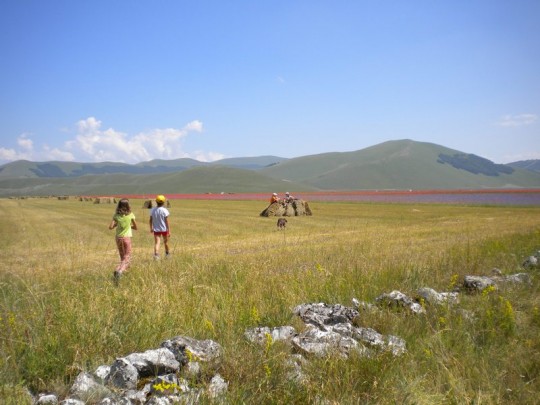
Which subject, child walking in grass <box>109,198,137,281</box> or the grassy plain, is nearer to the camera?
the grassy plain

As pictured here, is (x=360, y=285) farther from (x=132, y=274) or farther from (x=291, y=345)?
(x=132, y=274)

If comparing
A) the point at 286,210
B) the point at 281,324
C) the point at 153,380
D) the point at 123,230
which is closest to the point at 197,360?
the point at 153,380

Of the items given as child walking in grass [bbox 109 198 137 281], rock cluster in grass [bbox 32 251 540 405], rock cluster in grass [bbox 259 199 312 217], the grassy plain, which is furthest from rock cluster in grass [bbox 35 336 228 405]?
rock cluster in grass [bbox 259 199 312 217]

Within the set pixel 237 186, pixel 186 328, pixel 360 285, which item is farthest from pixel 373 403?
pixel 237 186

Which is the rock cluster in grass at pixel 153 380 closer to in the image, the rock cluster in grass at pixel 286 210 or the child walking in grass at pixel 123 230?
the child walking in grass at pixel 123 230

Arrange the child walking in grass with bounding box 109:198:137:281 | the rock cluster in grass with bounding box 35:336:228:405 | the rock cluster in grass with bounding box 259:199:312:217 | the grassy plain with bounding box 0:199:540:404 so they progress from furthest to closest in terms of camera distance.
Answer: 1. the rock cluster in grass with bounding box 259:199:312:217
2. the child walking in grass with bounding box 109:198:137:281
3. the grassy plain with bounding box 0:199:540:404
4. the rock cluster in grass with bounding box 35:336:228:405

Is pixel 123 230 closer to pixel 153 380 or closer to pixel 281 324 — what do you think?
pixel 281 324

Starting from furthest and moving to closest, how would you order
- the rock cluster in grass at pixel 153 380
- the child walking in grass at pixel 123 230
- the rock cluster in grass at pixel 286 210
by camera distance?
the rock cluster in grass at pixel 286 210, the child walking in grass at pixel 123 230, the rock cluster in grass at pixel 153 380

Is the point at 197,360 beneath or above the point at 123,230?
beneath

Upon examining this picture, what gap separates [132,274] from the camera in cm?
859

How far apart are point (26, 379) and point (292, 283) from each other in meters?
4.46

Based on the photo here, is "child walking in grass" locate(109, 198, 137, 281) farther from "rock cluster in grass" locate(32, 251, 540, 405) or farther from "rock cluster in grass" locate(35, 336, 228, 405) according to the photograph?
"rock cluster in grass" locate(35, 336, 228, 405)

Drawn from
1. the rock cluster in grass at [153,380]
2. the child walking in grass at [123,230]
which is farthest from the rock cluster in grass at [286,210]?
the rock cluster in grass at [153,380]

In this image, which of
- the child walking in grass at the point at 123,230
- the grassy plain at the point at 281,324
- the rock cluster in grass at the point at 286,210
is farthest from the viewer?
the rock cluster in grass at the point at 286,210
